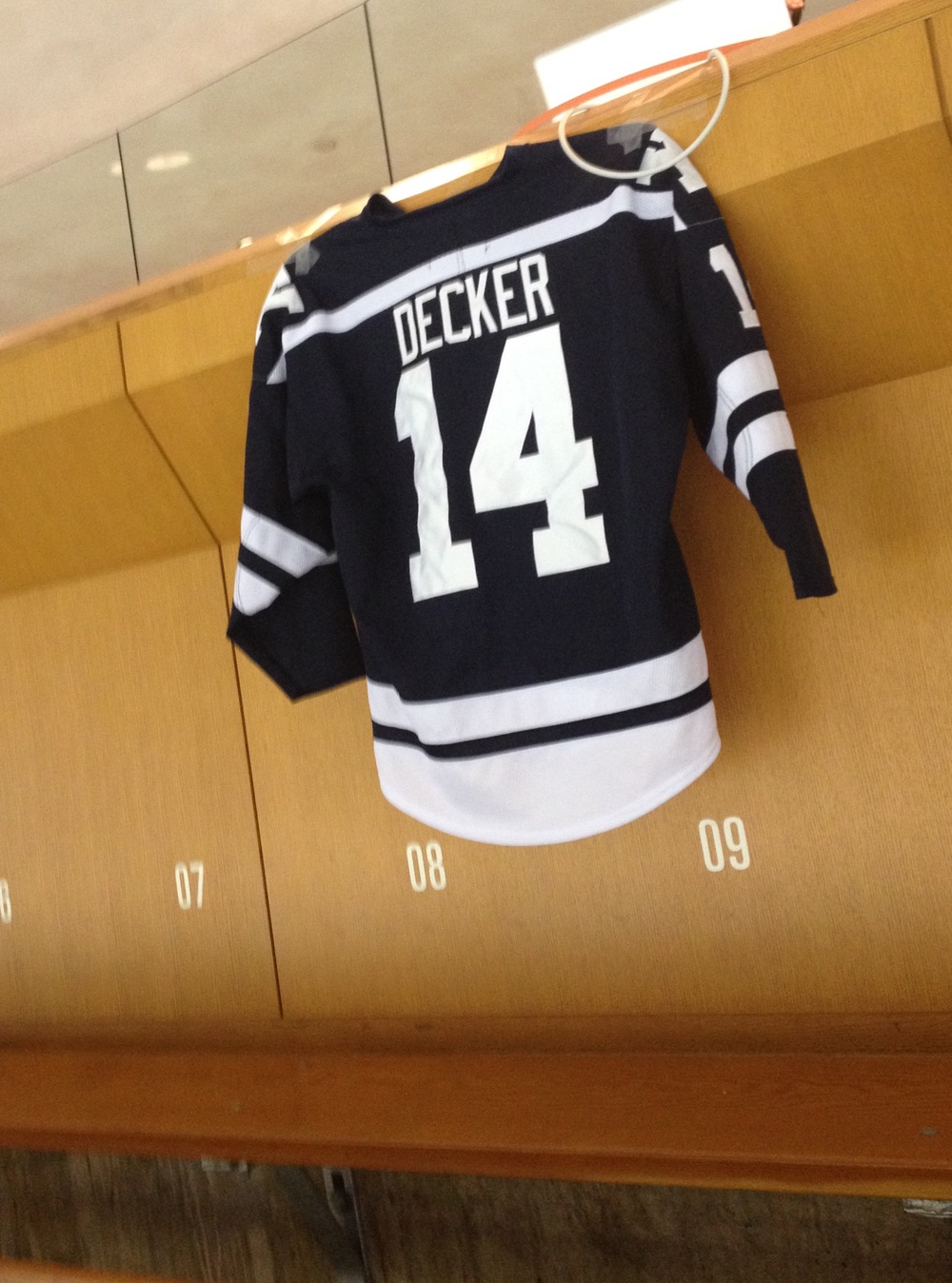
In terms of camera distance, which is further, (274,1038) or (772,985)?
(274,1038)

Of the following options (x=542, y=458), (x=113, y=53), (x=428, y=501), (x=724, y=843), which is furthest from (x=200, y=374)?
(x=724, y=843)

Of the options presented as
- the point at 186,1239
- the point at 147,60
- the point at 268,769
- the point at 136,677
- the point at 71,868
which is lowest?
the point at 186,1239

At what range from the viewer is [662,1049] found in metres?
1.17

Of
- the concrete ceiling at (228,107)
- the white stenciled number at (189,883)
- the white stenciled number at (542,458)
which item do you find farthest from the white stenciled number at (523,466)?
the concrete ceiling at (228,107)

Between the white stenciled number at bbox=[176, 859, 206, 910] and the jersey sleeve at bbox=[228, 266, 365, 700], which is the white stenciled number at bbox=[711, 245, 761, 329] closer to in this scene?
the jersey sleeve at bbox=[228, 266, 365, 700]

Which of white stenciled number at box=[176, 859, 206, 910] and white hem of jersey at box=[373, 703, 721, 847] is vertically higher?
white hem of jersey at box=[373, 703, 721, 847]

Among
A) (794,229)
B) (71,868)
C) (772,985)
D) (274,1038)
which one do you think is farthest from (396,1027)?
(794,229)

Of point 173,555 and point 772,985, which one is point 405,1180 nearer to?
point 772,985

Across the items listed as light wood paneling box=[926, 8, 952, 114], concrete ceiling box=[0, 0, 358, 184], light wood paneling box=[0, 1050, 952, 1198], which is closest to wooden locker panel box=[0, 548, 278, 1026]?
light wood paneling box=[0, 1050, 952, 1198]

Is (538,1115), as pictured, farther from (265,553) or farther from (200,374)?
(200,374)

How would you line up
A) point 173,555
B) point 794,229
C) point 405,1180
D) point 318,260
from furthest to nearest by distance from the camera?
1. point 173,555
2. point 405,1180
3. point 318,260
4. point 794,229

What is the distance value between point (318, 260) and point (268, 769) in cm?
72

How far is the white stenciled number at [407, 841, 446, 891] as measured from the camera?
1.34 m

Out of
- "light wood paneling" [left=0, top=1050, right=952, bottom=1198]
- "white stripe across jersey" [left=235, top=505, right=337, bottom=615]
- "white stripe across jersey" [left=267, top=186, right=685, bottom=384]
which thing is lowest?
"light wood paneling" [left=0, top=1050, right=952, bottom=1198]
